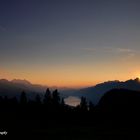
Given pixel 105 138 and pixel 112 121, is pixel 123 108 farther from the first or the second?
pixel 105 138

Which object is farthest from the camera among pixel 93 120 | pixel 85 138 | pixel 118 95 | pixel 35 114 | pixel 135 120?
pixel 118 95

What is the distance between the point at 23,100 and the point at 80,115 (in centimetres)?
2811

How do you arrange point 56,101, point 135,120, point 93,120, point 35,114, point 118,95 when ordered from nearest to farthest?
point 135,120 → point 93,120 → point 35,114 → point 118,95 → point 56,101

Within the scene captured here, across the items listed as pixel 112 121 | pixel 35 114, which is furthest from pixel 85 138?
pixel 35 114

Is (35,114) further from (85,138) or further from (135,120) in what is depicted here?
(85,138)

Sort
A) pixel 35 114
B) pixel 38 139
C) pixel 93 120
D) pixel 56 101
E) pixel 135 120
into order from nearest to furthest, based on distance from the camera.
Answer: pixel 38 139 → pixel 135 120 → pixel 93 120 → pixel 35 114 → pixel 56 101

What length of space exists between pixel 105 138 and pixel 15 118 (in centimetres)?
4580

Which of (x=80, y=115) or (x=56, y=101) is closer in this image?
(x=80, y=115)

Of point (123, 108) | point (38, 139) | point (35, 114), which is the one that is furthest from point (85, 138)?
point (35, 114)

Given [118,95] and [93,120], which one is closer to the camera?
[93,120]

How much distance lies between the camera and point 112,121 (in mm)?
80562

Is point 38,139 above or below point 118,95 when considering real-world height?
below

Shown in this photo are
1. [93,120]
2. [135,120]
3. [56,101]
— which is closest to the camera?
[135,120]

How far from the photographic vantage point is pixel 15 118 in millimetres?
85875
